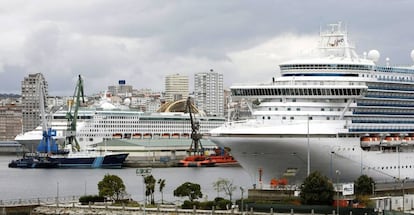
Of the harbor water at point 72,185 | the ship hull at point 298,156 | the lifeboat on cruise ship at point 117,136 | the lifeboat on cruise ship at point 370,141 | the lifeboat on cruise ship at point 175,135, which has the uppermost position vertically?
the lifeboat on cruise ship at point 175,135

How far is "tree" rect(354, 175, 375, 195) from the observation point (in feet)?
174

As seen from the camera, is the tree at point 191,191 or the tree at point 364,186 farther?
the tree at point 191,191

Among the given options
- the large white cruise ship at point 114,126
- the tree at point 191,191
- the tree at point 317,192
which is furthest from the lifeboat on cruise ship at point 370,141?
the large white cruise ship at point 114,126

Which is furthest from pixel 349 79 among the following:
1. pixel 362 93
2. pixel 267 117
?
pixel 267 117

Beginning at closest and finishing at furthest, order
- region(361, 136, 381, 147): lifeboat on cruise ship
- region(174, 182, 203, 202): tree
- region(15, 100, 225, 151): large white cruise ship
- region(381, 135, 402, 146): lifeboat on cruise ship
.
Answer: region(174, 182, 203, 202): tree
region(361, 136, 381, 147): lifeboat on cruise ship
region(381, 135, 402, 146): lifeboat on cruise ship
region(15, 100, 225, 151): large white cruise ship

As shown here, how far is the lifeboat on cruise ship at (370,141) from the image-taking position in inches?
2293

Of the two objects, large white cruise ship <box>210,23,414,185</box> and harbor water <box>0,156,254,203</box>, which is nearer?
large white cruise ship <box>210,23,414,185</box>

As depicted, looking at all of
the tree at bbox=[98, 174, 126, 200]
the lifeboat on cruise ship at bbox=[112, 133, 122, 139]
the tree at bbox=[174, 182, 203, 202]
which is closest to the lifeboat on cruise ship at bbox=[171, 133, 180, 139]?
the lifeboat on cruise ship at bbox=[112, 133, 122, 139]

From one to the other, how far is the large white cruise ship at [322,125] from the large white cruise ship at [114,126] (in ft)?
270

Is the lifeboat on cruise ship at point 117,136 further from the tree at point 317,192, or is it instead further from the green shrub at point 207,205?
the tree at point 317,192

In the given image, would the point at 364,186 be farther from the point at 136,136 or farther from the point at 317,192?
the point at 136,136

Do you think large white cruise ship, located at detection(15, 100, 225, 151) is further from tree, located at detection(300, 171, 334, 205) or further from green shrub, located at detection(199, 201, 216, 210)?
tree, located at detection(300, 171, 334, 205)

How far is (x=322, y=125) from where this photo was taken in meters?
55.8

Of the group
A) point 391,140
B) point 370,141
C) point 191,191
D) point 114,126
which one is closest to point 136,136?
point 114,126
